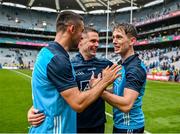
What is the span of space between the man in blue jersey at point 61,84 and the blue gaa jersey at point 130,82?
0.54 meters

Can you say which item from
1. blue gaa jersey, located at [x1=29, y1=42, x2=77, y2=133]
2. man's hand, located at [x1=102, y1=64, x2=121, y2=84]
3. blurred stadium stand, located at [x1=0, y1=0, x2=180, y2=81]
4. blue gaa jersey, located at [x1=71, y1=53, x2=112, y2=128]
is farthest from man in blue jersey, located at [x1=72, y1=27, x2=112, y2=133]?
blurred stadium stand, located at [x1=0, y1=0, x2=180, y2=81]

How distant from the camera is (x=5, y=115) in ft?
39.9

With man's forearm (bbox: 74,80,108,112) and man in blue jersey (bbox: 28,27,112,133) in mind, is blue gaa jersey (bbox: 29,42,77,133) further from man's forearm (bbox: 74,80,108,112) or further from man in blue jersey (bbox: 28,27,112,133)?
man in blue jersey (bbox: 28,27,112,133)

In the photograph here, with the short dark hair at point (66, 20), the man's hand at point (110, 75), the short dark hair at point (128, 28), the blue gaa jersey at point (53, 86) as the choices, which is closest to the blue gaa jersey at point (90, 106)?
the short dark hair at point (128, 28)

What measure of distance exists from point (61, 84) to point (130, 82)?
1.06 m

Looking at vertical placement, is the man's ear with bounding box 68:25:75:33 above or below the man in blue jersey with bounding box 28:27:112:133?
above

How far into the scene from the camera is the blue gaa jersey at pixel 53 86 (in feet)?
11.1

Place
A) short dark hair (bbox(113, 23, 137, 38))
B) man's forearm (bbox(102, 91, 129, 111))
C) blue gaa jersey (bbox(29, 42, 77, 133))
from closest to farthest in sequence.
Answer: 1. blue gaa jersey (bbox(29, 42, 77, 133))
2. man's forearm (bbox(102, 91, 129, 111))
3. short dark hair (bbox(113, 23, 137, 38))

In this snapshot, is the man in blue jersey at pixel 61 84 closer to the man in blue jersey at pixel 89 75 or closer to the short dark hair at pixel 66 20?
the short dark hair at pixel 66 20

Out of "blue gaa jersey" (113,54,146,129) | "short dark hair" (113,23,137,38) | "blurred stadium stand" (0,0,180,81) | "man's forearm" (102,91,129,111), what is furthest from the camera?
"blurred stadium stand" (0,0,180,81)

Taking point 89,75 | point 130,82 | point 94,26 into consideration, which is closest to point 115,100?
point 130,82

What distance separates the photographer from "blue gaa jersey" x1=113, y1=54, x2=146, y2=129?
4.19 meters

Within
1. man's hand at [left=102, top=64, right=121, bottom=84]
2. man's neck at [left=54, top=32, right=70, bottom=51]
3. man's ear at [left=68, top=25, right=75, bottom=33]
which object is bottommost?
man's hand at [left=102, top=64, right=121, bottom=84]

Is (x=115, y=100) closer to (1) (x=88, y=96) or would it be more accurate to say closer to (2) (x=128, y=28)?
(1) (x=88, y=96)
